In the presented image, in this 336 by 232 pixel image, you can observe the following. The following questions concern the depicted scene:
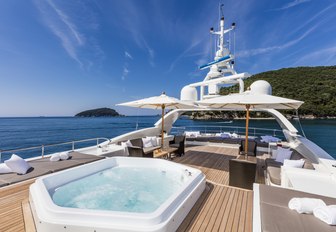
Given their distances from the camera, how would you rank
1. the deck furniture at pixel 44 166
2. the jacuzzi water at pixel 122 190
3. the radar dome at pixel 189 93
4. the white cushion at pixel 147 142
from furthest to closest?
the radar dome at pixel 189 93, the white cushion at pixel 147 142, the deck furniture at pixel 44 166, the jacuzzi water at pixel 122 190

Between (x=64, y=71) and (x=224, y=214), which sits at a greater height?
(x=64, y=71)

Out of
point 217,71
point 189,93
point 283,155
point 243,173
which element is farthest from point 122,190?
point 217,71

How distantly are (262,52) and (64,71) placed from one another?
18.1 m

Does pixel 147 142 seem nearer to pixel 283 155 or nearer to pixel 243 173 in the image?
pixel 243 173

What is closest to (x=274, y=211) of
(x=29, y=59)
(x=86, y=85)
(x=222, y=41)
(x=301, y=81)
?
(x=222, y=41)

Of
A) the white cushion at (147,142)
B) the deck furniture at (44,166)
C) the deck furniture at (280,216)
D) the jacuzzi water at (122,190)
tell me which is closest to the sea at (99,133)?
the deck furniture at (44,166)

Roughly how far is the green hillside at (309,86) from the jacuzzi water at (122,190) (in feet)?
88.9

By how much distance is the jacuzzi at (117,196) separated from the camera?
192cm

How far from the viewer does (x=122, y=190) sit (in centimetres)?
372

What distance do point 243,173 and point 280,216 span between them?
5.08 feet

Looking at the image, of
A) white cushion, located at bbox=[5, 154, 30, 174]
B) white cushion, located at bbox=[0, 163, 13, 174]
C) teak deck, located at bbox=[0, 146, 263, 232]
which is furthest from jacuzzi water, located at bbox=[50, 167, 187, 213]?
white cushion, located at bbox=[0, 163, 13, 174]

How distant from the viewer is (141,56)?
53.3 ft

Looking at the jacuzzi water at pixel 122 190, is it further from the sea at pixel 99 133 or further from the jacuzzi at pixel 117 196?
the sea at pixel 99 133

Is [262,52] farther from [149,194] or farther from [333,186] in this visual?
[149,194]
